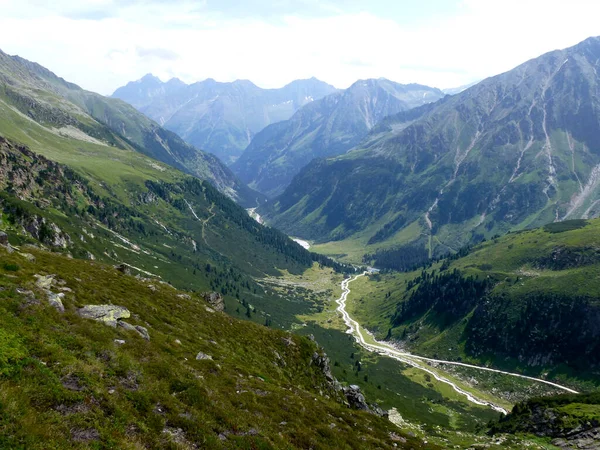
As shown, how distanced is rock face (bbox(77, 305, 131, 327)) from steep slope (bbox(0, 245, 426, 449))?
254 mm

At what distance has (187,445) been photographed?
22.1 meters

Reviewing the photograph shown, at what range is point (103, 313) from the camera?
39094 mm

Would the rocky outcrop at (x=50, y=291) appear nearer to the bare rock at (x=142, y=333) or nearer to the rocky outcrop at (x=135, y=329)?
the rocky outcrop at (x=135, y=329)

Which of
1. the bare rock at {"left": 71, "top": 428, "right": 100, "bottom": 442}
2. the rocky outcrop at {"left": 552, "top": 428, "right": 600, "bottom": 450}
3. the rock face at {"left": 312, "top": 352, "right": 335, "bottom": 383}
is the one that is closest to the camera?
the bare rock at {"left": 71, "top": 428, "right": 100, "bottom": 442}

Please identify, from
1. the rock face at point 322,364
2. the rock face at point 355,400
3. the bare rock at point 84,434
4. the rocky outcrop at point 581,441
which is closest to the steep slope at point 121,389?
the bare rock at point 84,434

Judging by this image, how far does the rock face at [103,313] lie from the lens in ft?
121

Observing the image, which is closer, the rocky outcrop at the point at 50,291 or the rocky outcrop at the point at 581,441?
the rocky outcrop at the point at 50,291

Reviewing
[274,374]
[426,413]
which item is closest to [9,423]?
[274,374]

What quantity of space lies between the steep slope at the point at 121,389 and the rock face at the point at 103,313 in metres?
0.25

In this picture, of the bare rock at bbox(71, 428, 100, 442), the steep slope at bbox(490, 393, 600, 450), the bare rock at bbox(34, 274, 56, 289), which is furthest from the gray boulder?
the steep slope at bbox(490, 393, 600, 450)

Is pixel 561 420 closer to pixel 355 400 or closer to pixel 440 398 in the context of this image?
pixel 355 400

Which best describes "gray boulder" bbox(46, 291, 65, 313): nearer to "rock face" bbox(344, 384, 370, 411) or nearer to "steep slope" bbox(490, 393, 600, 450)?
"rock face" bbox(344, 384, 370, 411)

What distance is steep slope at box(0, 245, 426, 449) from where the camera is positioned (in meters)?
19.1

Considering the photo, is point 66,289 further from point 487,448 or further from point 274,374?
point 487,448
